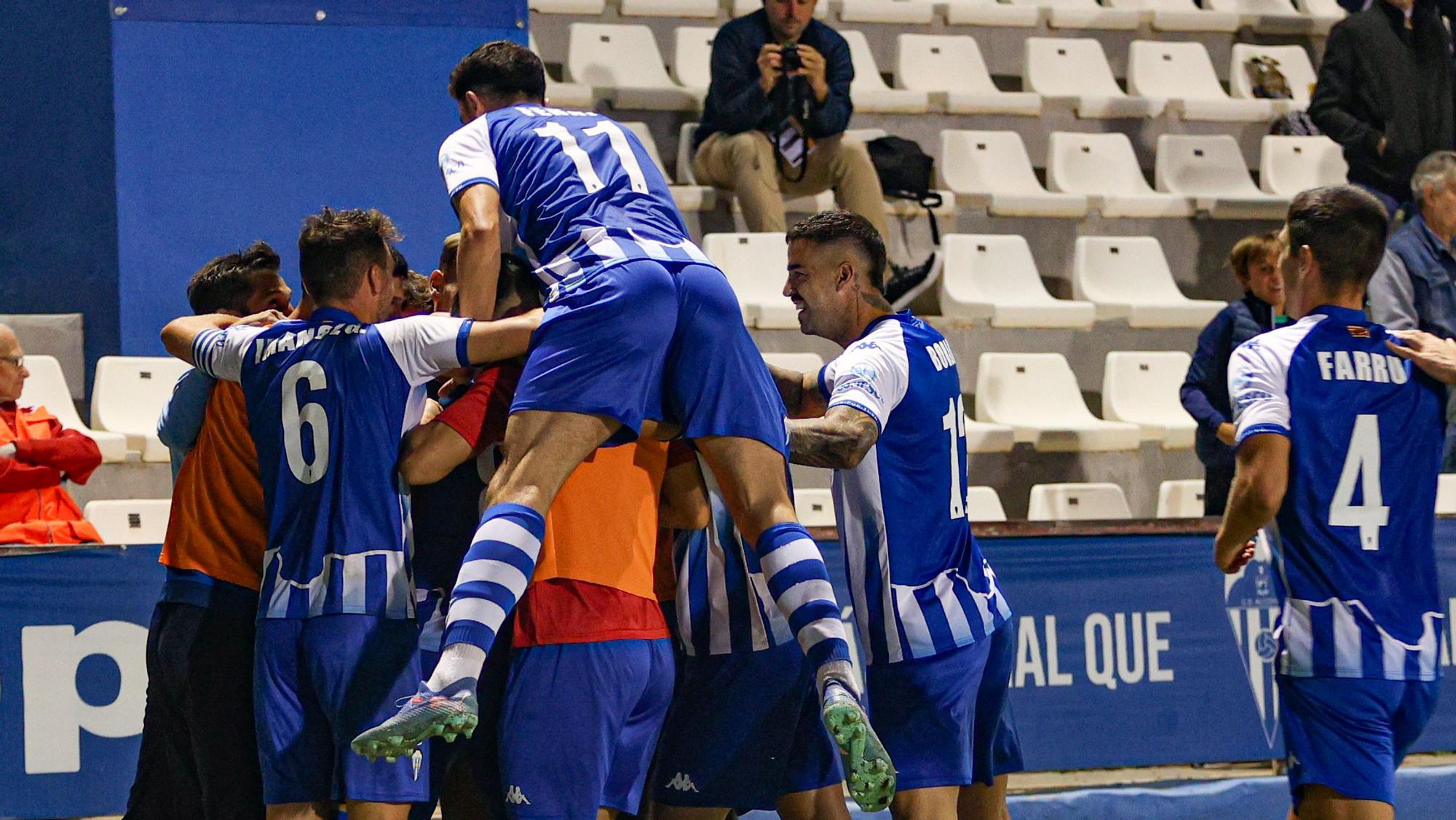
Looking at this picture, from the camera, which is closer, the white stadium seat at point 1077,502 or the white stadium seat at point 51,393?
the white stadium seat at point 51,393

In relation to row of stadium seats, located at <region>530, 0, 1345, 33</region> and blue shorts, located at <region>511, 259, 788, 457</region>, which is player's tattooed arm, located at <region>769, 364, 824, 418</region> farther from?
row of stadium seats, located at <region>530, 0, 1345, 33</region>

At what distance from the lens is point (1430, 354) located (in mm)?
4227

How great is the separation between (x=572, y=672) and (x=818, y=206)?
618 centimetres

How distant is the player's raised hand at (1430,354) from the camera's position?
4.21m

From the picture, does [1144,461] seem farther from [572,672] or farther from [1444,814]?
[572,672]

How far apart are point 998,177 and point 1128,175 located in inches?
33.3

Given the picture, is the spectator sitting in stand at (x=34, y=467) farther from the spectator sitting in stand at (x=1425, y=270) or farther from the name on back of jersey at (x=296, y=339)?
the spectator sitting in stand at (x=1425, y=270)

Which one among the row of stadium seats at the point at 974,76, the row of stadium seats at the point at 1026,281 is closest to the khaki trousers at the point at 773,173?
the row of stadium seats at the point at 1026,281

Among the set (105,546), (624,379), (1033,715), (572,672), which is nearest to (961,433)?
(624,379)

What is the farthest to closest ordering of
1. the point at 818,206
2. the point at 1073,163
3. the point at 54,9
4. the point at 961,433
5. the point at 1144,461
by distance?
the point at 1073,163
the point at 818,206
the point at 1144,461
the point at 54,9
the point at 961,433

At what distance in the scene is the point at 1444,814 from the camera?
6.34m

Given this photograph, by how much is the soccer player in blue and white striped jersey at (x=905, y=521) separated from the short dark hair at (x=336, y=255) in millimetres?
1092

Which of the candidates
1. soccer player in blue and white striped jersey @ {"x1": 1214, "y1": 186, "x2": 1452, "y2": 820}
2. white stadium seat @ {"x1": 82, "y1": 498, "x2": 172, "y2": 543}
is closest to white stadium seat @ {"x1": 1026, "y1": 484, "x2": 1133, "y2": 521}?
soccer player in blue and white striped jersey @ {"x1": 1214, "y1": 186, "x2": 1452, "y2": 820}

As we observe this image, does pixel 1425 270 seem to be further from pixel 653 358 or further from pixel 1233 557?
pixel 653 358
